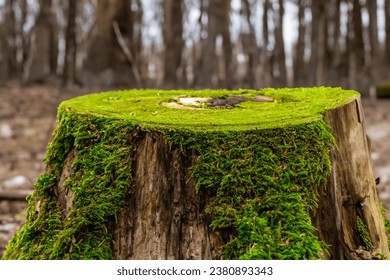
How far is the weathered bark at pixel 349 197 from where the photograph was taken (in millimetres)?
1976

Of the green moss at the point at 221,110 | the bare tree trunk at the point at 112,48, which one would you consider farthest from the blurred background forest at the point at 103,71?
the green moss at the point at 221,110

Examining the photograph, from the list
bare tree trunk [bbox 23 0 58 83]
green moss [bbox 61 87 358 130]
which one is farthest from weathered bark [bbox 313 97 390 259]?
bare tree trunk [bbox 23 0 58 83]

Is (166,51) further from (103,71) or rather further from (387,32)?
(387,32)

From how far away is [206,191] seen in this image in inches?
73.9

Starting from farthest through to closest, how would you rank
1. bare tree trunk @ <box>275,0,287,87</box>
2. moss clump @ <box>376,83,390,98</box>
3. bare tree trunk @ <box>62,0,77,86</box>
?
bare tree trunk @ <box>275,0,287,87</box>
moss clump @ <box>376,83,390,98</box>
bare tree trunk @ <box>62,0,77,86</box>

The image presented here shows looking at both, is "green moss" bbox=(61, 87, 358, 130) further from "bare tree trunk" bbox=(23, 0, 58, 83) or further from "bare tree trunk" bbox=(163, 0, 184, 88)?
"bare tree trunk" bbox=(23, 0, 58, 83)

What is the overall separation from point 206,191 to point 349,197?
2.23ft

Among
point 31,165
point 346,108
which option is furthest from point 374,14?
point 346,108

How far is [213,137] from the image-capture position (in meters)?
1.87

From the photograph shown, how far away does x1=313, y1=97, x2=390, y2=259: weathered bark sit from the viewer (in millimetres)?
1976

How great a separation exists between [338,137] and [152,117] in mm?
844

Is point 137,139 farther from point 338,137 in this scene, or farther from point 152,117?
point 338,137

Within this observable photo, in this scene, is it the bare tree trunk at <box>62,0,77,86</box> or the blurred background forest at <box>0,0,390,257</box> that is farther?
the bare tree trunk at <box>62,0,77,86</box>

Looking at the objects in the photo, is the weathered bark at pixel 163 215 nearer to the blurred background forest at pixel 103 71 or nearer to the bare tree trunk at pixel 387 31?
the blurred background forest at pixel 103 71
